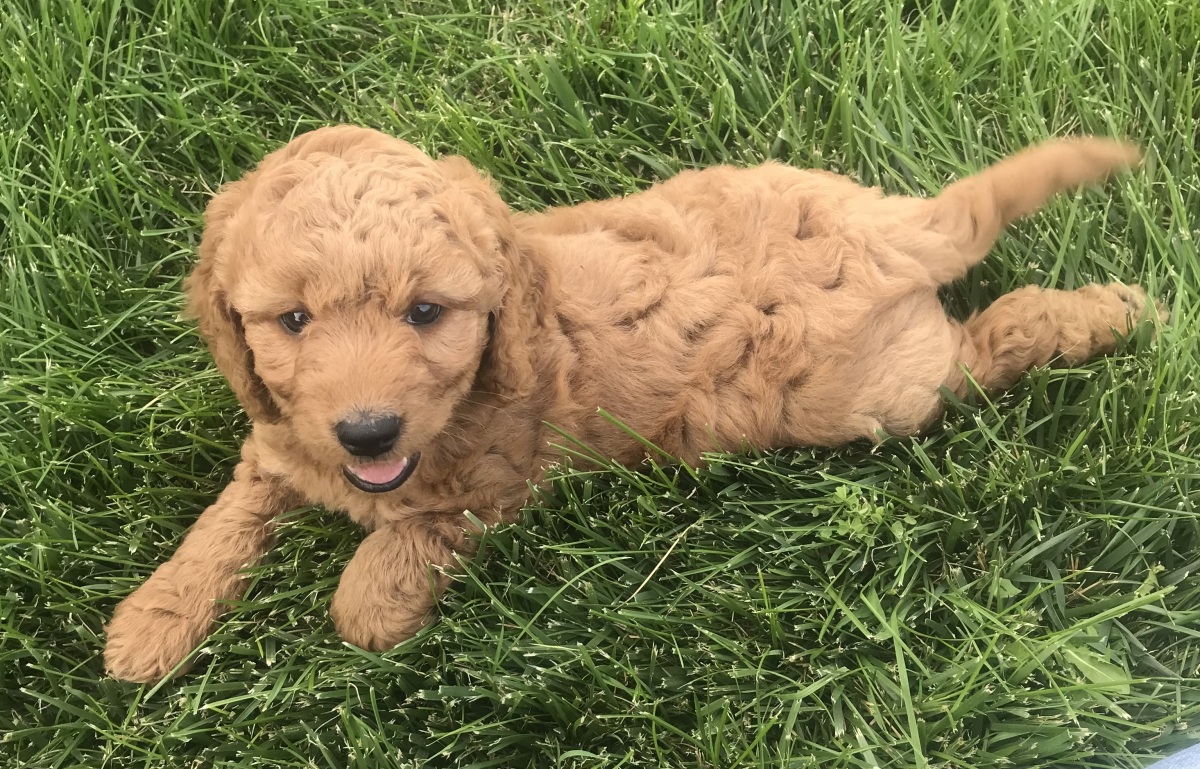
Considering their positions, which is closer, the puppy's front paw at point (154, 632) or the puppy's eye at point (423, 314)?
the puppy's eye at point (423, 314)

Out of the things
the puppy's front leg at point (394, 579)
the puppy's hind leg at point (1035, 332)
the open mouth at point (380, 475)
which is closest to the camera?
the open mouth at point (380, 475)

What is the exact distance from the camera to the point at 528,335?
1906mm

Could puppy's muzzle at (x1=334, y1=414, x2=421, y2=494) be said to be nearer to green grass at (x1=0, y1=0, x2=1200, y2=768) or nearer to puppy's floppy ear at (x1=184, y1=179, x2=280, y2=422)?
puppy's floppy ear at (x1=184, y1=179, x2=280, y2=422)

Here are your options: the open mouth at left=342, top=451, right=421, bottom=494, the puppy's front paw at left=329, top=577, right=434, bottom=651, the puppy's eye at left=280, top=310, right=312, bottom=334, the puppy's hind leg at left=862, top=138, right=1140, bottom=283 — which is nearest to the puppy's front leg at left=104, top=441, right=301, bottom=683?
the puppy's front paw at left=329, top=577, right=434, bottom=651

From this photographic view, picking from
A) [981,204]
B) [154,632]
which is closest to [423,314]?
[154,632]

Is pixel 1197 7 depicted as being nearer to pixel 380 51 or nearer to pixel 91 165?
pixel 380 51

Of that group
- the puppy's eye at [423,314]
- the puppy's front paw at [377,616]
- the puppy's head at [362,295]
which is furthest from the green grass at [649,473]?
the puppy's eye at [423,314]

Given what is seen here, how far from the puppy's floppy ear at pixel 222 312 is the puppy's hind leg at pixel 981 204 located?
1623mm

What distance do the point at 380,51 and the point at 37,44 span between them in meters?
1.23

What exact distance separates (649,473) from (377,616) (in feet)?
2.84

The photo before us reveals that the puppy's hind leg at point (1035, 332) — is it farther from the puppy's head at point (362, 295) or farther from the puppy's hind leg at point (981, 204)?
the puppy's head at point (362, 295)

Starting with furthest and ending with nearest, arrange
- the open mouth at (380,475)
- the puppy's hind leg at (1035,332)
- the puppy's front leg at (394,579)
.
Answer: the puppy's hind leg at (1035,332)
the puppy's front leg at (394,579)
the open mouth at (380,475)

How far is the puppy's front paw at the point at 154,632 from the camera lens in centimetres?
212

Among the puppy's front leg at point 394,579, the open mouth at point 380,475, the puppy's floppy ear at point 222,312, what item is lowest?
the puppy's front leg at point 394,579
